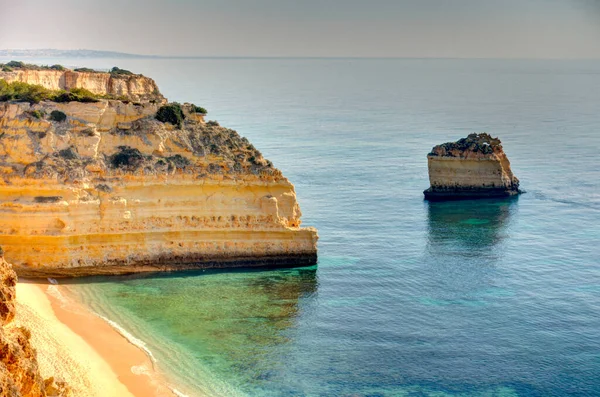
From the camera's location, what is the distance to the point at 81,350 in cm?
3112

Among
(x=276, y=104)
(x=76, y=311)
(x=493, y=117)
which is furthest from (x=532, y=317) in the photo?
(x=276, y=104)

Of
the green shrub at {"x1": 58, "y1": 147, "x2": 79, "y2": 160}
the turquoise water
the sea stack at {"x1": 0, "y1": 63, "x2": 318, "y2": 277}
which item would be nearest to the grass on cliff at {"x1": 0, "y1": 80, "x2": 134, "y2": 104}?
the sea stack at {"x1": 0, "y1": 63, "x2": 318, "y2": 277}

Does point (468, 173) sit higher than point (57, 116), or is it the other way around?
point (57, 116)

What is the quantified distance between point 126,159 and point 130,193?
1.81 meters

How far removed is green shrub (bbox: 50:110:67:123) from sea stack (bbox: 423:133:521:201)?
107 feet

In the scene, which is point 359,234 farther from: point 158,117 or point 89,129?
point 89,129

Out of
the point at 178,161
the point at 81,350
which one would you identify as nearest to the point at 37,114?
the point at 178,161

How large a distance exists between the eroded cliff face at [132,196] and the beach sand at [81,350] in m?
3.59

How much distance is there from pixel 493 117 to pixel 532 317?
3918 inches

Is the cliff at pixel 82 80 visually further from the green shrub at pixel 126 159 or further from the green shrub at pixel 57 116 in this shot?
the green shrub at pixel 126 159

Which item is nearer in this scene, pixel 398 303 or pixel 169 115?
pixel 398 303

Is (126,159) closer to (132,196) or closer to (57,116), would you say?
(132,196)

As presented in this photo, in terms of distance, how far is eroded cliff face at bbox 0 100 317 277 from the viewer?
1553 inches

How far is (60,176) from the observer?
39.9 metres
